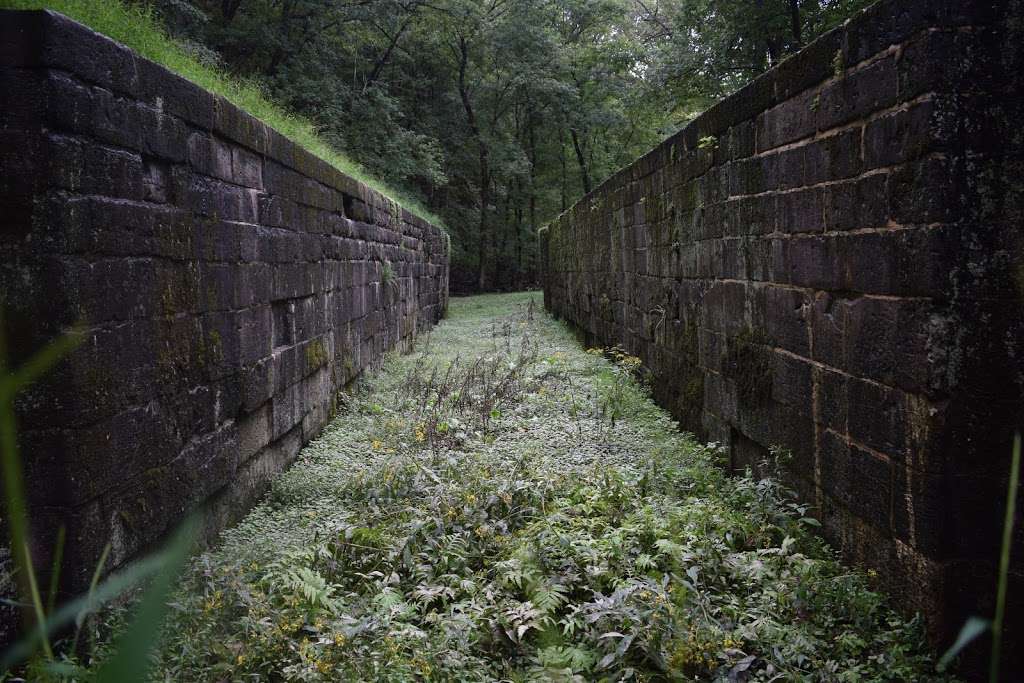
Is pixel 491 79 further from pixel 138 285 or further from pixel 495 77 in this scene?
pixel 138 285

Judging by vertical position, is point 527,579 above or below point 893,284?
below

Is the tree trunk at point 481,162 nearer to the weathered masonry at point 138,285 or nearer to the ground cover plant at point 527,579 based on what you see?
the weathered masonry at point 138,285

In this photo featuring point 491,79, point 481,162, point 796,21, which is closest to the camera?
point 796,21

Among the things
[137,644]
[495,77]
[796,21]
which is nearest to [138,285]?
[137,644]

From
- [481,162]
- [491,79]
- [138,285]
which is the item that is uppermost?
[491,79]

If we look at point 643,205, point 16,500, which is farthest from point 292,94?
point 16,500

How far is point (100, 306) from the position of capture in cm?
274

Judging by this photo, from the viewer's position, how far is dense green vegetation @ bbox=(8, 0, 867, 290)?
15.5 m

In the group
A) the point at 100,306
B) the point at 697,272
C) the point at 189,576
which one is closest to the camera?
the point at 100,306

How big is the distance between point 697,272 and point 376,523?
2944 millimetres

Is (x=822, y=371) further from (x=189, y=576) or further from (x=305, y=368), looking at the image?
(x=305, y=368)

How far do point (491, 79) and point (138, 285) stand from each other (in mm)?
28956

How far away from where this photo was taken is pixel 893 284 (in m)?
2.82

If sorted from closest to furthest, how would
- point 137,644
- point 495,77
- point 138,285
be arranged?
point 137,644 < point 138,285 < point 495,77
